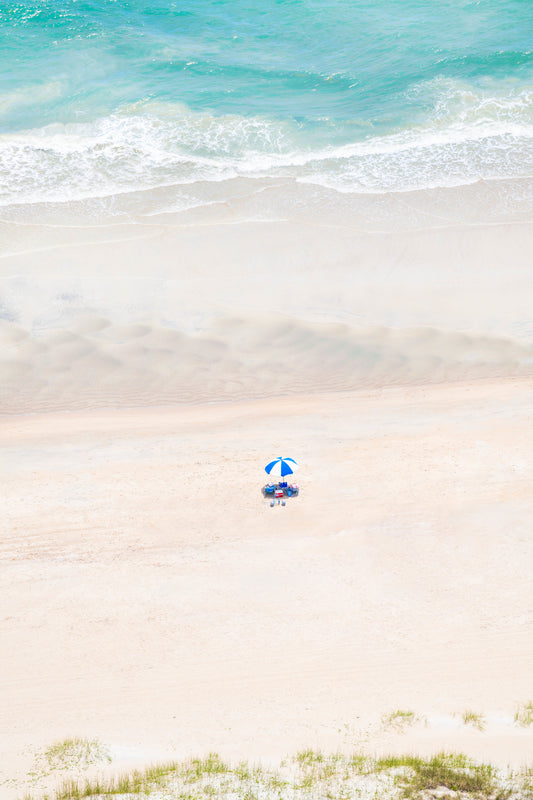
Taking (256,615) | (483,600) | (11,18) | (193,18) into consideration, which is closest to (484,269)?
(483,600)

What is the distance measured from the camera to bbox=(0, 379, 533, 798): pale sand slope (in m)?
9.54

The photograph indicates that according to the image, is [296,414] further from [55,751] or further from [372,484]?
[55,751]

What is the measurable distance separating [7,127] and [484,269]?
1882 cm

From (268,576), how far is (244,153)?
17958 millimetres

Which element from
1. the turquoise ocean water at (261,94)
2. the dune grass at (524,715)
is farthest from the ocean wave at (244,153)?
the dune grass at (524,715)

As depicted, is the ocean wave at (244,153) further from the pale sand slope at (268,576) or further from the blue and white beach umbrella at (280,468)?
the blue and white beach umbrella at (280,468)

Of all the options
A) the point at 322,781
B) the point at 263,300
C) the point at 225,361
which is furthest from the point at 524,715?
the point at 263,300

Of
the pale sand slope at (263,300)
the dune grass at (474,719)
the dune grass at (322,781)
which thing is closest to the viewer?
the dune grass at (322,781)

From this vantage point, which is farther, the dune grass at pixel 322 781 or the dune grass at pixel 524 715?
the dune grass at pixel 524 715

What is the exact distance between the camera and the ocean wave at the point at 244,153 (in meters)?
23.7

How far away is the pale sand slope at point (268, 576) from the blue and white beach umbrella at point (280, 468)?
676mm

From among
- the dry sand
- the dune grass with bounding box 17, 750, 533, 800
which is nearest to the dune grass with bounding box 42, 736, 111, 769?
the dry sand

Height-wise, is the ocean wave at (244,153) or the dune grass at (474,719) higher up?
the ocean wave at (244,153)

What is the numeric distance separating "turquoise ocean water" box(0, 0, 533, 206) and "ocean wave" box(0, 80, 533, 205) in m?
0.07
